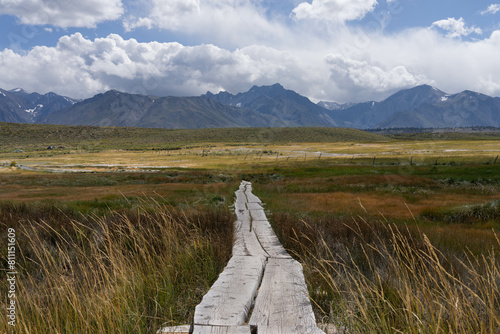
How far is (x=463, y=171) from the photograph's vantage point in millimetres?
38562

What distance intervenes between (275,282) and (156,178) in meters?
36.7

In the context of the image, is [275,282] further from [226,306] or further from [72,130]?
[72,130]

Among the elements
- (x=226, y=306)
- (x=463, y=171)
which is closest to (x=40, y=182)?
(x=226, y=306)

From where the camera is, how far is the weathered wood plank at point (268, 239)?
279 inches

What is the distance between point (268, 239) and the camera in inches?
337

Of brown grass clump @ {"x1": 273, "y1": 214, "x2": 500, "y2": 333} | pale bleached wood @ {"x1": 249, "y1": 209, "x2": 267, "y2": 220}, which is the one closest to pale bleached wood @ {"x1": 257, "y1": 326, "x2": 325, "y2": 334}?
brown grass clump @ {"x1": 273, "y1": 214, "x2": 500, "y2": 333}

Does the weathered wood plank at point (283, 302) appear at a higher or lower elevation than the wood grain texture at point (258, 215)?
higher

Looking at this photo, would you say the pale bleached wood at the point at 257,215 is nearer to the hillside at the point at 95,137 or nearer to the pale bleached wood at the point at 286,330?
the pale bleached wood at the point at 286,330

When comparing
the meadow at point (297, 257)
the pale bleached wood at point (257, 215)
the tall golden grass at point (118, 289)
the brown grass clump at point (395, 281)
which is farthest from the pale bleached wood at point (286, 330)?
the pale bleached wood at point (257, 215)

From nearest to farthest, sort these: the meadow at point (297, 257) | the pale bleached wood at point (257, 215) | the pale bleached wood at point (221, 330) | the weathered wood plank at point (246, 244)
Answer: the pale bleached wood at point (221, 330), the meadow at point (297, 257), the weathered wood plank at point (246, 244), the pale bleached wood at point (257, 215)

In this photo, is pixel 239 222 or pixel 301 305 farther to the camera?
pixel 239 222

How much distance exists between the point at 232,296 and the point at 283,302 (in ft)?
2.47

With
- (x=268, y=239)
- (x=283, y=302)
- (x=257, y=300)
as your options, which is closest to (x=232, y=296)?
(x=257, y=300)

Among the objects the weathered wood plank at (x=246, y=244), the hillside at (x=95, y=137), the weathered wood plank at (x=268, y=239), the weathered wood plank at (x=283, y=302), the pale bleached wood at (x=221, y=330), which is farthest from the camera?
the hillside at (x=95, y=137)
